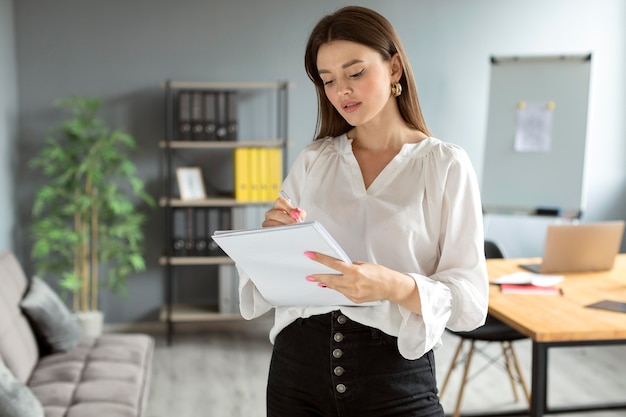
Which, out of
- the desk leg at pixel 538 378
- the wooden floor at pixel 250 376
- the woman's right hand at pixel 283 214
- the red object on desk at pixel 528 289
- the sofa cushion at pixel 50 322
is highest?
the woman's right hand at pixel 283 214

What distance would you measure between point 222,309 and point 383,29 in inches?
146

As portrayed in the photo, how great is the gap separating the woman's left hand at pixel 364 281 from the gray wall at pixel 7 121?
3.76m

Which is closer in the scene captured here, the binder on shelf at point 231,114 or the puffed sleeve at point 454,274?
the puffed sleeve at point 454,274

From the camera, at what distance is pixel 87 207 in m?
4.66

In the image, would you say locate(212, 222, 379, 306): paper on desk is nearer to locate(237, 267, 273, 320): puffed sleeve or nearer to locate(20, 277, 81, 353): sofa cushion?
locate(237, 267, 273, 320): puffed sleeve

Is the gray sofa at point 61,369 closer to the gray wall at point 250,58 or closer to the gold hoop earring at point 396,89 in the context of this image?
the gray wall at point 250,58

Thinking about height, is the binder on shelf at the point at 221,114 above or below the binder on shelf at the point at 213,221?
above

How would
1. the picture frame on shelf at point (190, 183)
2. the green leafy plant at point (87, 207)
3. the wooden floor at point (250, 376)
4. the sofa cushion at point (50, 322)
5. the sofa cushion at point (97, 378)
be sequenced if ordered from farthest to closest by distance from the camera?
the picture frame on shelf at point (190, 183) → the green leafy plant at point (87, 207) → the wooden floor at point (250, 376) → the sofa cushion at point (50, 322) → the sofa cushion at point (97, 378)

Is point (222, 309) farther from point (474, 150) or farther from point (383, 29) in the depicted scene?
point (383, 29)

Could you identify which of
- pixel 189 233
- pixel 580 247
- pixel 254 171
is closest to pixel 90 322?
pixel 189 233

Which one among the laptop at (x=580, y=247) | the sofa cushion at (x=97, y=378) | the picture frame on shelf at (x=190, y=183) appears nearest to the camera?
the sofa cushion at (x=97, y=378)

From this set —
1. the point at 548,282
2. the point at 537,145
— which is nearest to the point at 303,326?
the point at 548,282

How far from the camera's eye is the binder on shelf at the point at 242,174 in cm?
481

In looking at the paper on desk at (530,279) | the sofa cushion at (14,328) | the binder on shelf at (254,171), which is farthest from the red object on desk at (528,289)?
the binder on shelf at (254,171)
